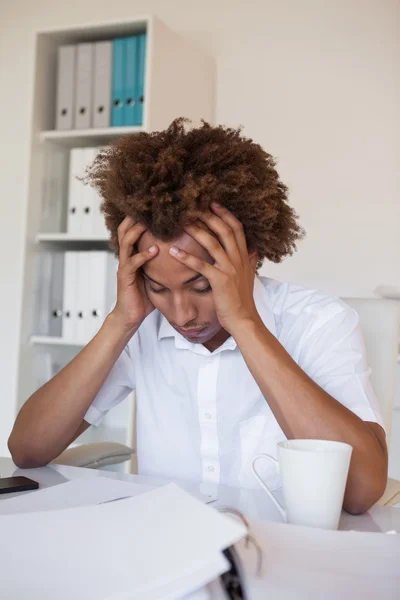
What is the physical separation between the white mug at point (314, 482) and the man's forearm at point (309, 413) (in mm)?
→ 171

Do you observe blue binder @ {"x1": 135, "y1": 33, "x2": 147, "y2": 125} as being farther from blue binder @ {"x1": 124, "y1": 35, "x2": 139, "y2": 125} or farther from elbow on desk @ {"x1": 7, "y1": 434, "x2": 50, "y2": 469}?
elbow on desk @ {"x1": 7, "y1": 434, "x2": 50, "y2": 469}

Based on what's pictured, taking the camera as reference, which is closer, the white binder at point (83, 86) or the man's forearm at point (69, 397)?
the man's forearm at point (69, 397)

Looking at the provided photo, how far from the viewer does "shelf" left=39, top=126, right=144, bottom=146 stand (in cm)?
260

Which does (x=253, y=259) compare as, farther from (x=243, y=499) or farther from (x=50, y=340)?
(x=50, y=340)

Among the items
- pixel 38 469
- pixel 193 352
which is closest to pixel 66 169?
pixel 193 352

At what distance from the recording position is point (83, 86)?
2.69 meters

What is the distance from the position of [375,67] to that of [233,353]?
1.79 metres

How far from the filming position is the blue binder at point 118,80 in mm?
2605

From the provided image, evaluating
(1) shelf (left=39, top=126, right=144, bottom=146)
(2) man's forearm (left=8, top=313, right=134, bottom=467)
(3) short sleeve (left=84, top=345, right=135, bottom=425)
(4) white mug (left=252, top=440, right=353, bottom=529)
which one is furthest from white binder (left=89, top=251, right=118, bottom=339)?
(4) white mug (left=252, top=440, right=353, bottom=529)

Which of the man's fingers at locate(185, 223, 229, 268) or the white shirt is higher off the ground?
the man's fingers at locate(185, 223, 229, 268)

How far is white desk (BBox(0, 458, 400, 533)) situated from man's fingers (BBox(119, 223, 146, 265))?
360 mm

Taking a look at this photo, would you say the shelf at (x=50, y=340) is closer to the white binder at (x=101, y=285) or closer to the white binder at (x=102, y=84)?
the white binder at (x=101, y=285)

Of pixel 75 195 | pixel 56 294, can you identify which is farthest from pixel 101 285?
pixel 75 195

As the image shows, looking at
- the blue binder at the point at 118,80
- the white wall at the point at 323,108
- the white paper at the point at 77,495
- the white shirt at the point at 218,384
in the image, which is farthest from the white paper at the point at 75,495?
the blue binder at the point at 118,80
